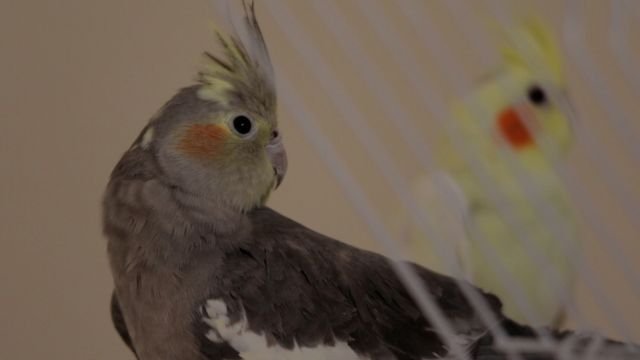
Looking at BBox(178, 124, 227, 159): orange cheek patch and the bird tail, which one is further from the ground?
BBox(178, 124, 227, 159): orange cheek patch

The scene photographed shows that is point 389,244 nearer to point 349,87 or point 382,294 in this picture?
point 382,294

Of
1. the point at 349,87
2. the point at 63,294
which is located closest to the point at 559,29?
the point at 349,87

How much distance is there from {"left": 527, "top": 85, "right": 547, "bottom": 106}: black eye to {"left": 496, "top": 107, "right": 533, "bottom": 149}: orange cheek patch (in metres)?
0.02

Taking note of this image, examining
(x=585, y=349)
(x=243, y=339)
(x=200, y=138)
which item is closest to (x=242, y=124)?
(x=200, y=138)

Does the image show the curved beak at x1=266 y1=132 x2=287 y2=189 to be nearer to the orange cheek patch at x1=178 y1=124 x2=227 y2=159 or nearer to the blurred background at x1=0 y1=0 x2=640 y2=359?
the orange cheek patch at x1=178 y1=124 x2=227 y2=159

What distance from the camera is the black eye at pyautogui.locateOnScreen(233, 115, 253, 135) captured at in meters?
0.69

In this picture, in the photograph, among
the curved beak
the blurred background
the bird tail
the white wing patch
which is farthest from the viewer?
the blurred background

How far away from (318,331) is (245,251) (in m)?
0.08

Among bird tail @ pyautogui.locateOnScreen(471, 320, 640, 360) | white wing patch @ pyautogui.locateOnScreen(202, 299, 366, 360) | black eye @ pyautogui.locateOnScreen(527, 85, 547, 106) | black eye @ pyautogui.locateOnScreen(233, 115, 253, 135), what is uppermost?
black eye @ pyautogui.locateOnScreen(233, 115, 253, 135)

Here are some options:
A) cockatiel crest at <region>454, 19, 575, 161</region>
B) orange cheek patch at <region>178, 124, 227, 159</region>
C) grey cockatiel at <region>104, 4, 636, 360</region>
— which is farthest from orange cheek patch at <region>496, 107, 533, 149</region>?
orange cheek patch at <region>178, 124, 227, 159</region>

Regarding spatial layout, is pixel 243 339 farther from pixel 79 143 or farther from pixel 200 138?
pixel 79 143

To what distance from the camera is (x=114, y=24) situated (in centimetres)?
103

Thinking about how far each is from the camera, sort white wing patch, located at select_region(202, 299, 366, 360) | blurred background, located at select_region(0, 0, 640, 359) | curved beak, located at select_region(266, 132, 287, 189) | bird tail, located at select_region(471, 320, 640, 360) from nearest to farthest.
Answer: bird tail, located at select_region(471, 320, 640, 360)
white wing patch, located at select_region(202, 299, 366, 360)
curved beak, located at select_region(266, 132, 287, 189)
blurred background, located at select_region(0, 0, 640, 359)

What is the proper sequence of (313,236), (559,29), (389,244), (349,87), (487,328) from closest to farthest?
1. (389,244)
2. (487,328)
3. (313,236)
4. (559,29)
5. (349,87)
